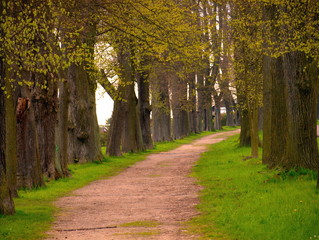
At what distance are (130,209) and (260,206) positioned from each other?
3.19 meters

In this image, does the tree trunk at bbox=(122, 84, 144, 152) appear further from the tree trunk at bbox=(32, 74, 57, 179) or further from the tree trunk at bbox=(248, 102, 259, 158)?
the tree trunk at bbox=(32, 74, 57, 179)

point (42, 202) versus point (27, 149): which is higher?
point (27, 149)

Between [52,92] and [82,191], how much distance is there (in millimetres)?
3943

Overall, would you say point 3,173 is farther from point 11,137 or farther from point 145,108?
point 145,108

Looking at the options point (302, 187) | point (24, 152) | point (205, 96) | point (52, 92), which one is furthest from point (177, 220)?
point (205, 96)

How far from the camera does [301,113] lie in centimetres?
1711

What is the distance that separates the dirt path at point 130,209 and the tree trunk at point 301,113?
3.25 meters

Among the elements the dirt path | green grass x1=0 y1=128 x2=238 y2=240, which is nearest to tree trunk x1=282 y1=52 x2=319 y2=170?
the dirt path

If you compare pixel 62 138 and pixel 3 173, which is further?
pixel 62 138

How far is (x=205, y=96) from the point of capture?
65750 millimetres

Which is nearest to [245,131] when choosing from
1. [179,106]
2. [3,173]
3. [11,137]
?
[11,137]

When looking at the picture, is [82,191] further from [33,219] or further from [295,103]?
[295,103]

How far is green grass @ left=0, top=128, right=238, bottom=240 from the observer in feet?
36.3

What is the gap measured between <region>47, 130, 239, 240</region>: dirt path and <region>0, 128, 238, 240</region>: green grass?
32cm
